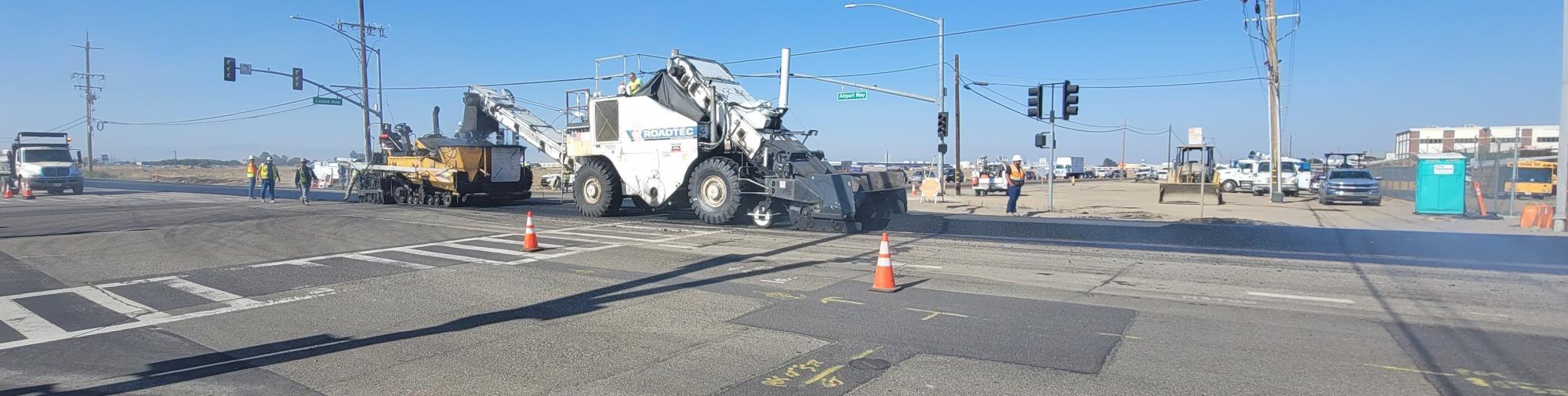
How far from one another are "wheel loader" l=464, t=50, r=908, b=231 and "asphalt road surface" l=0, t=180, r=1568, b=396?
1.43m

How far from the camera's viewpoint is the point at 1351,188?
82.7 ft

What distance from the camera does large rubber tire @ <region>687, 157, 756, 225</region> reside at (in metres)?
14.4

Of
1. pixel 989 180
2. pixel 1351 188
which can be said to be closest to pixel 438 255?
pixel 1351 188

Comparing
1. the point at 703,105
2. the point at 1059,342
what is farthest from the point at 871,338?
the point at 703,105

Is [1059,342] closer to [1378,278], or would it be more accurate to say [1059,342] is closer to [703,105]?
[1378,278]

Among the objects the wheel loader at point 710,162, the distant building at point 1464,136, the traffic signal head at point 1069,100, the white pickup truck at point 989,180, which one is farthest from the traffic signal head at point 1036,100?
the distant building at point 1464,136

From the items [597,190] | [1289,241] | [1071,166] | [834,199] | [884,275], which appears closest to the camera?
[884,275]

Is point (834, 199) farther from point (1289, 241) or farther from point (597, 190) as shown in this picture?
point (1289, 241)

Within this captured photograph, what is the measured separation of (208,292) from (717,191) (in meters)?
8.00

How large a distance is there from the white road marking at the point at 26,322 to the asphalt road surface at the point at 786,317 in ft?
0.12

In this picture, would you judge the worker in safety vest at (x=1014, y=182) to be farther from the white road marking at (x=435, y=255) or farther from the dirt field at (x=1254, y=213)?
the white road marking at (x=435, y=255)

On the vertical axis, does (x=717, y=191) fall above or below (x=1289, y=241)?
above

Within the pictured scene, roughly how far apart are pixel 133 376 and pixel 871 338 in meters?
4.74

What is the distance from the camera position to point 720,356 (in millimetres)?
5574
